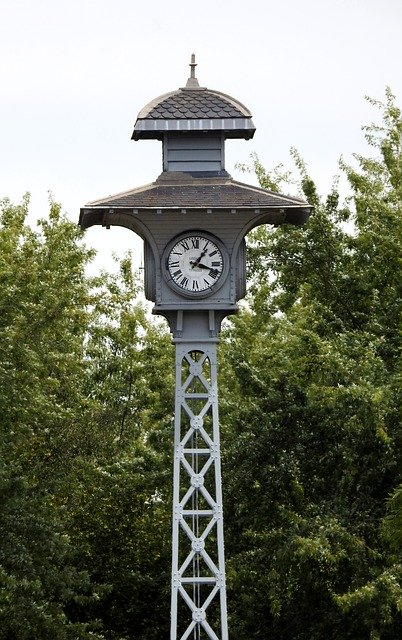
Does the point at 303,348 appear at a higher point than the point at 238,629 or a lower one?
higher

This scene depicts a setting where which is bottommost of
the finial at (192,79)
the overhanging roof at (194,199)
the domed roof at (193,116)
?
the overhanging roof at (194,199)

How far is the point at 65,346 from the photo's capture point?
2664 cm

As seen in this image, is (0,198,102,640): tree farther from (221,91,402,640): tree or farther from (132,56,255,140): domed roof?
(132,56,255,140): domed roof

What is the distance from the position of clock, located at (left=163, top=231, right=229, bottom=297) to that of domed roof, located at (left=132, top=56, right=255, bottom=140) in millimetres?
1157

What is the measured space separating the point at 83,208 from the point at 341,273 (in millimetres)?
7130

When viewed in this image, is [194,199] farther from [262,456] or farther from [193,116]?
[262,456]

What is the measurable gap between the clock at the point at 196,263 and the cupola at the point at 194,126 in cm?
81

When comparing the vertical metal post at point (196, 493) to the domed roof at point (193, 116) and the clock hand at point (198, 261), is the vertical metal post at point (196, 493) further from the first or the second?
the domed roof at point (193, 116)

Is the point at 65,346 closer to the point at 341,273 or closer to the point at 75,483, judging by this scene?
the point at 75,483

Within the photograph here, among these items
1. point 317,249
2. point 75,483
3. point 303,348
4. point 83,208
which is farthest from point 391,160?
point 83,208

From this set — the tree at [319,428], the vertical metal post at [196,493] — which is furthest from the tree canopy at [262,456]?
the vertical metal post at [196,493]

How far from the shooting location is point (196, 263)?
62.3 feet

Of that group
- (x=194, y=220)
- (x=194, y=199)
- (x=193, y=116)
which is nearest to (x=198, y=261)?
(x=194, y=220)

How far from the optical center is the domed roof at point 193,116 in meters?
19.0
